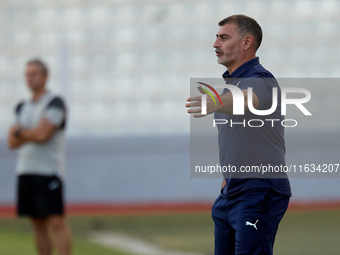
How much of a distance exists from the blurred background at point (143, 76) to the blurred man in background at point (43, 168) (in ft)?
13.7

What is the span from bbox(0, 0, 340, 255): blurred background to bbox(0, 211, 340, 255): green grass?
1052mm

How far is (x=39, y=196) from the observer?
3980 millimetres

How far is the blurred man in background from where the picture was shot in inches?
155

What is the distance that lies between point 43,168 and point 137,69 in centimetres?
501

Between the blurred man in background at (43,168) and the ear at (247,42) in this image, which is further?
the blurred man in background at (43,168)

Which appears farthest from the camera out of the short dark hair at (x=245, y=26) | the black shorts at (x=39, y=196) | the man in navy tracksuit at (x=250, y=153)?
the black shorts at (x=39, y=196)

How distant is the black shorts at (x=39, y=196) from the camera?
3.95m

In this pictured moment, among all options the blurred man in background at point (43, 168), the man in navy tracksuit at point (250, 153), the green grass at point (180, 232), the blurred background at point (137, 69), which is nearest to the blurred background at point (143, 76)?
the blurred background at point (137, 69)

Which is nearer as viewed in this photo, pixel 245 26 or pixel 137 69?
pixel 245 26

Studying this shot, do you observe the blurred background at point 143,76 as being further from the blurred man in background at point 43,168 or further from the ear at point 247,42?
the ear at point 247,42

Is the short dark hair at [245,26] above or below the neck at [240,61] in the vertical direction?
above

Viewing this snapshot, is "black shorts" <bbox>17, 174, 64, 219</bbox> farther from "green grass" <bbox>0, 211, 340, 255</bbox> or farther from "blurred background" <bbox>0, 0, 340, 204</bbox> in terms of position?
"blurred background" <bbox>0, 0, 340, 204</bbox>

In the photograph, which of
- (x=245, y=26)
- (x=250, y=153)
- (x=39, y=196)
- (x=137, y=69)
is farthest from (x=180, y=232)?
(x=245, y=26)

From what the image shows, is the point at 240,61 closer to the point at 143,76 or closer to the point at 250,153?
the point at 250,153
